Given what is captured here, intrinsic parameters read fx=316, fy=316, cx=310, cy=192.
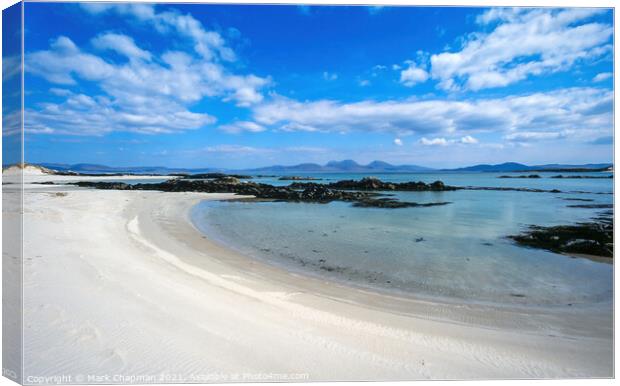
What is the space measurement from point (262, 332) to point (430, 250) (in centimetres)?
526

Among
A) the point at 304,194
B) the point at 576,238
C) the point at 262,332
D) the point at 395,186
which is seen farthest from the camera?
the point at 395,186

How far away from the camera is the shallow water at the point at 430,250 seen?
4.89 meters

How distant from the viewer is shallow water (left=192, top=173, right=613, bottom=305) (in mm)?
4887

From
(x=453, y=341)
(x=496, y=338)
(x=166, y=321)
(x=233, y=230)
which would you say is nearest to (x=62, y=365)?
(x=166, y=321)

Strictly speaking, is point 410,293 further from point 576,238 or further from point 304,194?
point 304,194

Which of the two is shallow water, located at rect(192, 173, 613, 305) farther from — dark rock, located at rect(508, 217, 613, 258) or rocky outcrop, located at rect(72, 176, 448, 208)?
rocky outcrop, located at rect(72, 176, 448, 208)

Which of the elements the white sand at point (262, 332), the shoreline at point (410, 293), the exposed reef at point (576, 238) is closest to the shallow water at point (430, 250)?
the shoreline at point (410, 293)

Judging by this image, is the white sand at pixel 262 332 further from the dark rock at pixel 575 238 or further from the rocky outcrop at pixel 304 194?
the rocky outcrop at pixel 304 194

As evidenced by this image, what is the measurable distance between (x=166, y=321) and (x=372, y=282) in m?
3.23

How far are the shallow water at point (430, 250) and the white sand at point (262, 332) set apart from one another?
800 mm

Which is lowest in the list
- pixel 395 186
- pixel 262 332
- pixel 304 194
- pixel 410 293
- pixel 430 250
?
pixel 410 293

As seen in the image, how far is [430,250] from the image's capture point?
707 cm

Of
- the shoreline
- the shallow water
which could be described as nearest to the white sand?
the shoreline

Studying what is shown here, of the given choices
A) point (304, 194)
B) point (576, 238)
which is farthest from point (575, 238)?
point (304, 194)
